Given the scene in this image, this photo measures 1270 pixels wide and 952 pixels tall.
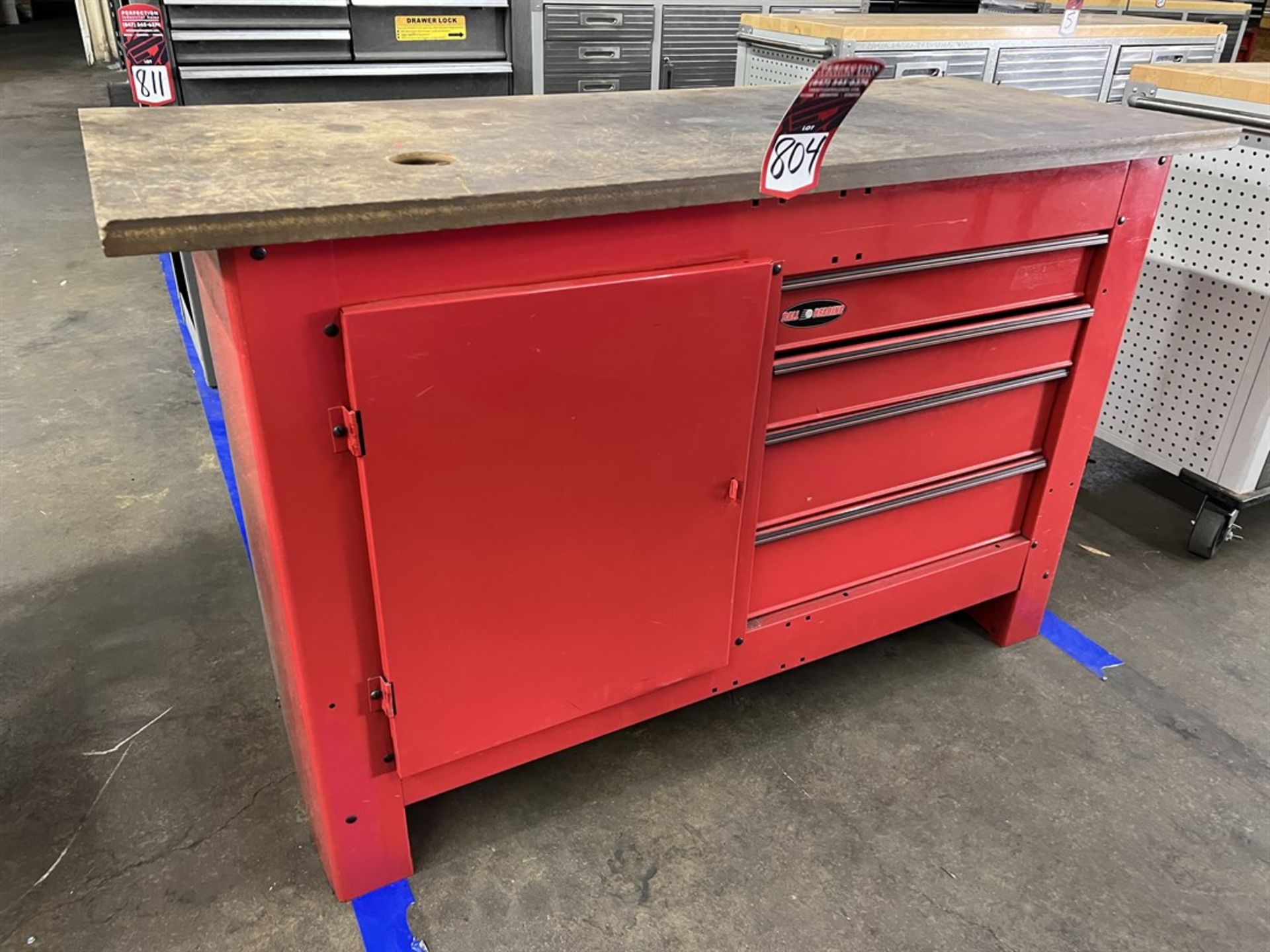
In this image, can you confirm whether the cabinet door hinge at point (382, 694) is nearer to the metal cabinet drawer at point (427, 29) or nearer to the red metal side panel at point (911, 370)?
the red metal side panel at point (911, 370)

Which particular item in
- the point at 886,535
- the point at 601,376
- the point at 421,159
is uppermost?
the point at 421,159

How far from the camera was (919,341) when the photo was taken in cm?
146

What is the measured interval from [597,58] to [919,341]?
1987mm

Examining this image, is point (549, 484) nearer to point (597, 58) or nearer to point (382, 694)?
point (382, 694)

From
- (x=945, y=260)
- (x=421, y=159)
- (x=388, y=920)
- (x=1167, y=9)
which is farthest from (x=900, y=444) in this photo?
(x=1167, y=9)

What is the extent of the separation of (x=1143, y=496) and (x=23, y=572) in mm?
2787

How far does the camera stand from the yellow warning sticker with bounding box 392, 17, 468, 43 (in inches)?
101

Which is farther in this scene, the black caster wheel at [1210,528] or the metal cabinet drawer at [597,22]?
the metal cabinet drawer at [597,22]

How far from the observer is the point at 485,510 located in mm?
1185

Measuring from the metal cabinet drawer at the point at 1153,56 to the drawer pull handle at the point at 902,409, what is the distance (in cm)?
192

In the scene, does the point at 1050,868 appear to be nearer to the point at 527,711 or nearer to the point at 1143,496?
the point at 527,711

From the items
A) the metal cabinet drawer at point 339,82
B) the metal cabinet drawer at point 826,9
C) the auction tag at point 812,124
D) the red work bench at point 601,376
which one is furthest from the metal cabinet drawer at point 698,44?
the auction tag at point 812,124

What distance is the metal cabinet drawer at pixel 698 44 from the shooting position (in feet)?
10.2

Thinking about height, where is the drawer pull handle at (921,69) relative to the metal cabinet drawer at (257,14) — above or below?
below
